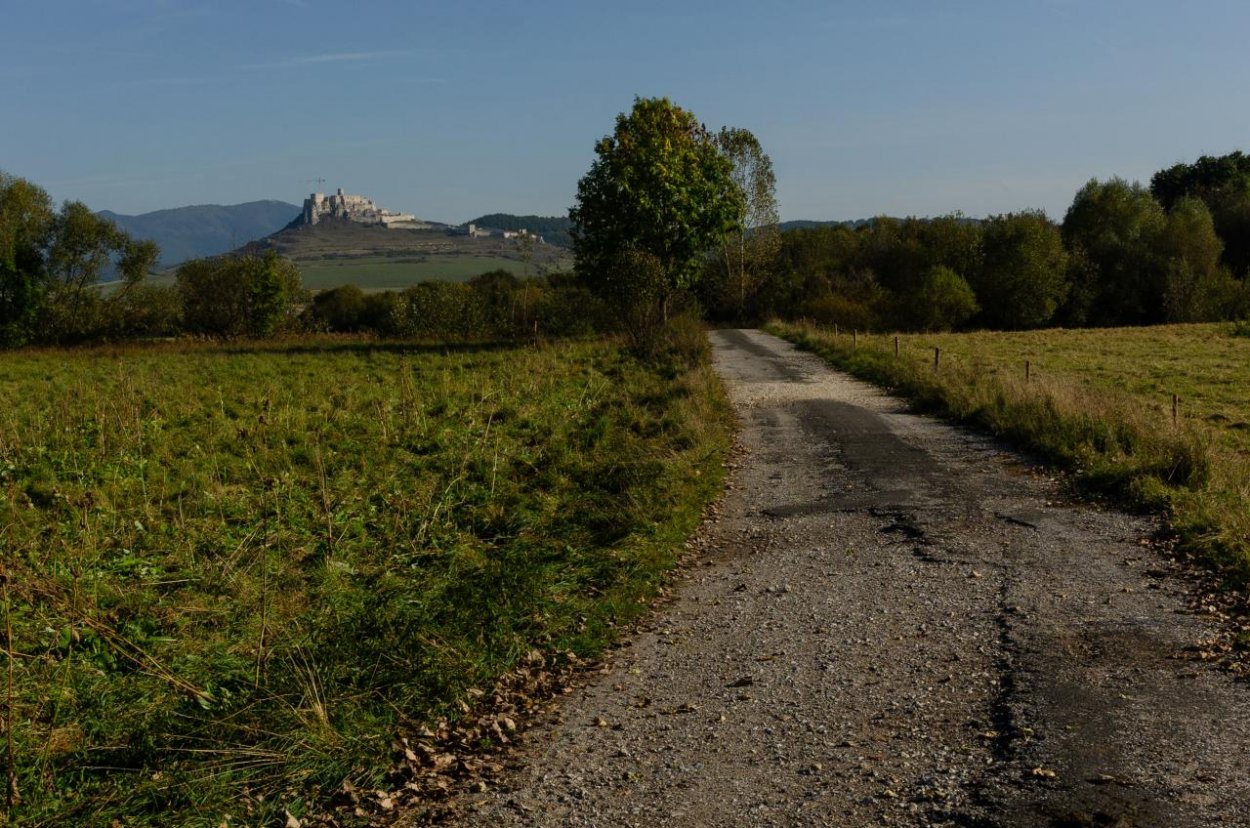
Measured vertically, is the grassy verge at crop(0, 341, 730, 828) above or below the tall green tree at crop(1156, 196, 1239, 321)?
below

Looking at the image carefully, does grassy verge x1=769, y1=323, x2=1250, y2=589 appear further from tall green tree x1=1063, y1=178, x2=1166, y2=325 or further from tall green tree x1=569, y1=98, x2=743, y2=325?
tall green tree x1=1063, y1=178, x2=1166, y2=325

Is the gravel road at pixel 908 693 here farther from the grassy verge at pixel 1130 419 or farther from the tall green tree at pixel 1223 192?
the tall green tree at pixel 1223 192

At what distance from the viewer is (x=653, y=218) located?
129 ft

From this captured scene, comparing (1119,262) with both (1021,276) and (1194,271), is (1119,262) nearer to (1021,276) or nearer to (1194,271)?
(1194,271)

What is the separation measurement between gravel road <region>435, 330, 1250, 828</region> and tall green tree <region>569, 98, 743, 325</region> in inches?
1024

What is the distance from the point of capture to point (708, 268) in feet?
248

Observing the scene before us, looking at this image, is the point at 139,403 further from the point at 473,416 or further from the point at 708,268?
the point at 708,268

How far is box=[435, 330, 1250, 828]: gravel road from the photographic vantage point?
215 inches

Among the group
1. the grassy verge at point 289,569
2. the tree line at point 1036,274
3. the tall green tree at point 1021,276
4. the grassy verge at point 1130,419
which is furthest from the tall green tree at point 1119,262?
the grassy verge at point 289,569

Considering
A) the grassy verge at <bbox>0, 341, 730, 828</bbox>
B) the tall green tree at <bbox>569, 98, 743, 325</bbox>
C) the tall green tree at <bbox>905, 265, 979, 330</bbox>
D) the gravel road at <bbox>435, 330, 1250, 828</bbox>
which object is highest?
the tall green tree at <bbox>569, 98, 743, 325</bbox>

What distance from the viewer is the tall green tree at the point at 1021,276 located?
67750 mm

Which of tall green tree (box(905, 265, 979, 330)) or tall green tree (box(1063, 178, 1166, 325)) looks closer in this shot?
tall green tree (box(905, 265, 979, 330))

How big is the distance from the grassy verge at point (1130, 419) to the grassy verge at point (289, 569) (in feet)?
16.3

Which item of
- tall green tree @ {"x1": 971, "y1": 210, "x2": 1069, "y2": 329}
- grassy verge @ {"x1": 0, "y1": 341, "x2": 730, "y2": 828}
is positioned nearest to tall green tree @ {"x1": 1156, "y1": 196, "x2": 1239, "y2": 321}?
tall green tree @ {"x1": 971, "y1": 210, "x2": 1069, "y2": 329}
